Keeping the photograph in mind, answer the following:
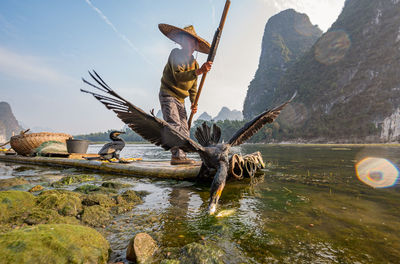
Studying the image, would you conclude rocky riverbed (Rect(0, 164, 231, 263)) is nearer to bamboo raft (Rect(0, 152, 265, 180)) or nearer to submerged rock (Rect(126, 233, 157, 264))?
submerged rock (Rect(126, 233, 157, 264))

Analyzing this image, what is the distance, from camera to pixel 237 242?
1.88 meters

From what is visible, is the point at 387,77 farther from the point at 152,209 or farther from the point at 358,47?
the point at 152,209

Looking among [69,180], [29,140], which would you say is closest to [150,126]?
[69,180]

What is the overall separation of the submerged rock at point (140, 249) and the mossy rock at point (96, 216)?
92cm

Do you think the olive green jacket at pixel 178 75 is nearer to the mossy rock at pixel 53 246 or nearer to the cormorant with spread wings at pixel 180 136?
the cormorant with spread wings at pixel 180 136

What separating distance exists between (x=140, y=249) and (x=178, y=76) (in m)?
4.76

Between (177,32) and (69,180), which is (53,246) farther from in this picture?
(177,32)

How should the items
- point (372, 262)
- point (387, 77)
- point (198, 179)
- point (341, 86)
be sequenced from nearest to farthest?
point (372, 262) → point (198, 179) → point (387, 77) → point (341, 86)

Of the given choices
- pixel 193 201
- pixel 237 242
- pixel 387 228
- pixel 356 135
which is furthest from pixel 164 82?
pixel 356 135

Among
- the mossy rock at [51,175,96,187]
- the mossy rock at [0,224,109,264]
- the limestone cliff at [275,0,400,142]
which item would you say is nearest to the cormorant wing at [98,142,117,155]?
the mossy rock at [51,175,96,187]

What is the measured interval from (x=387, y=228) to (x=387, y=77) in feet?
281

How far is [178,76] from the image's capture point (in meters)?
5.54

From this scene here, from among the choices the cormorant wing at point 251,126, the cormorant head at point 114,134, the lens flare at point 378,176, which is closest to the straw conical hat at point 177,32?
the cormorant wing at point 251,126

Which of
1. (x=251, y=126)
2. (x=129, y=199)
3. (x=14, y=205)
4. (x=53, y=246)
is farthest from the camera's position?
(x=251, y=126)
